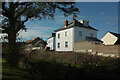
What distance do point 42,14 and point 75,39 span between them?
1797 cm

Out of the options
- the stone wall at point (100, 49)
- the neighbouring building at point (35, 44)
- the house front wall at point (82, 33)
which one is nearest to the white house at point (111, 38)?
the house front wall at point (82, 33)

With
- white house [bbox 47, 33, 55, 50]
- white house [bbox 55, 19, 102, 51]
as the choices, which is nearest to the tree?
white house [bbox 55, 19, 102, 51]

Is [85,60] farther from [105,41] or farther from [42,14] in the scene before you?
[105,41]

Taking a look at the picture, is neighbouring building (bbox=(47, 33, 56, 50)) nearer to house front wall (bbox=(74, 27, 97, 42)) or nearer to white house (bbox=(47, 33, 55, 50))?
white house (bbox=(47, 33, 55, 50))

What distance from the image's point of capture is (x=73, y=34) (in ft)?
111

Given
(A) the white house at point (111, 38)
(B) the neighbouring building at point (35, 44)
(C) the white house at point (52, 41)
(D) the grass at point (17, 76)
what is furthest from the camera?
(C) the white house at point (52, 41)

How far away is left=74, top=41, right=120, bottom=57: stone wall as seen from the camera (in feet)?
67.9

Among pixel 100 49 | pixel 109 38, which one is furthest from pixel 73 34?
pixel 109 38

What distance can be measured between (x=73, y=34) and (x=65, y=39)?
3.59 metres

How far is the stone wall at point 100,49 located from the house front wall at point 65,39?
12.6 feet

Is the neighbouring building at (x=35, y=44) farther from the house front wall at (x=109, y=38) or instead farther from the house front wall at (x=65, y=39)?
the house front wall at (x=109, y=38)

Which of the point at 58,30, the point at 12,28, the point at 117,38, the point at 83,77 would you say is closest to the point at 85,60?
the point at 12,28

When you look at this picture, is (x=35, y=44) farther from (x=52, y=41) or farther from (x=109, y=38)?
(x=109, y=38)

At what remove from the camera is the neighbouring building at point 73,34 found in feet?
112
